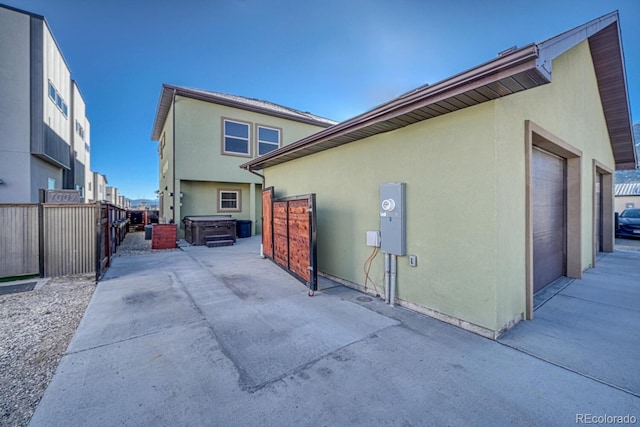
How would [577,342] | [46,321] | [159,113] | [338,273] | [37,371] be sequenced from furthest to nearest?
[159,113], [338,273], [46,321], [577,342], [37,371]

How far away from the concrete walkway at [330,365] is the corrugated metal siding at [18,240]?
2.69m

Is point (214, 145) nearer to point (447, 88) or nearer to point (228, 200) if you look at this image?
point (228, 200)

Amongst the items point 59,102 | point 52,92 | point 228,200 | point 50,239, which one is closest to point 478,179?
point 50,239

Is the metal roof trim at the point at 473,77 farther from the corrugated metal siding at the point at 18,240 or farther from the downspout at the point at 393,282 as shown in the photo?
the corrugated metal siding at the point at 18,240

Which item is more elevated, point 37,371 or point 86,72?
point 86,72

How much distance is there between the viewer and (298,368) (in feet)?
7.94

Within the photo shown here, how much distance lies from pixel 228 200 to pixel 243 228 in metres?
1.76

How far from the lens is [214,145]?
11742 mm

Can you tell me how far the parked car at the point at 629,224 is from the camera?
1132cm

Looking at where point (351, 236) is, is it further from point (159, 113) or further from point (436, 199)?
point (159, 113)

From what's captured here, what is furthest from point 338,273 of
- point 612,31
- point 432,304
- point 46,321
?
point 612,31

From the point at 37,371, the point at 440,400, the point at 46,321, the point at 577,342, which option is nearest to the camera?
the point at 440,400

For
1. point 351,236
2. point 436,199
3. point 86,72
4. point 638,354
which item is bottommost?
point 638,354

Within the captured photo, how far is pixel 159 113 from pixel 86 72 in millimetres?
4293
